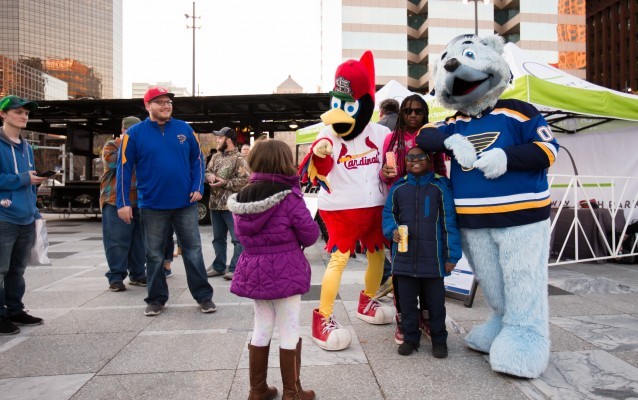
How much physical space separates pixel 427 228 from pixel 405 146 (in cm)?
70

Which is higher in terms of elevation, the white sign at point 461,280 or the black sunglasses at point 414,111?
the black sunglasses at point 414,111

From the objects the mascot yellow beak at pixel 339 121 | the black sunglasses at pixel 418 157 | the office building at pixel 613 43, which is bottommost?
the black sunglasses at pixel 418 157

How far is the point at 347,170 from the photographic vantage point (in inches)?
127

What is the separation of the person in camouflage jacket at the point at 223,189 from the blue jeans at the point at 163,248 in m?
1.48

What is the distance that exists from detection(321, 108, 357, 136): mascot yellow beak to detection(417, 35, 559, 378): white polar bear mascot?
57 cm

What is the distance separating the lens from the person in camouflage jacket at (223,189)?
5539 mm

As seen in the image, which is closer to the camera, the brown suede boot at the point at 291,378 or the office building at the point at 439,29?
the brown suede boot at the point at 291,378

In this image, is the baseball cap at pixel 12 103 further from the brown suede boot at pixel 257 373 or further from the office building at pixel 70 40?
the office building at pixel 70 40

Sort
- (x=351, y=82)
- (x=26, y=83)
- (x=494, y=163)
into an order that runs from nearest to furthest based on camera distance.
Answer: (x=494, y=163) → (x=351, y=82) → (x=26, y=83)

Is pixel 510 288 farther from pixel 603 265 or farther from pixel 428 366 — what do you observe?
pixel 603 265

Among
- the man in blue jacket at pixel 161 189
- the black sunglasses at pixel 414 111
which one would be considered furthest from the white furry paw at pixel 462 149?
the man in blue jacket at pixel 161 189

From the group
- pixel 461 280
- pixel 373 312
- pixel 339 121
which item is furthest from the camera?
pixel 461 280

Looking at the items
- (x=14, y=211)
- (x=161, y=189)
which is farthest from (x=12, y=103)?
(x=161, y=189)

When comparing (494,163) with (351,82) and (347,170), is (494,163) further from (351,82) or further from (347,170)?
(351,82)
